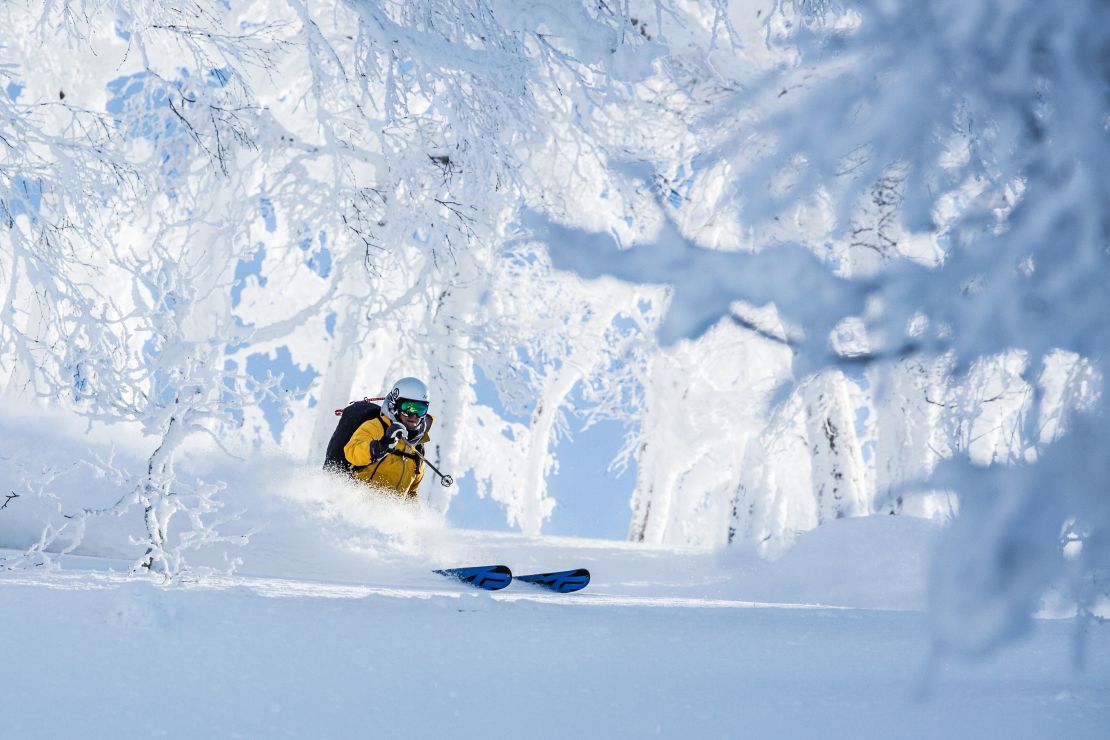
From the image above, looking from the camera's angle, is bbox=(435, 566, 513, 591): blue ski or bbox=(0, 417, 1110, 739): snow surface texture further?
bbox=(435, 566, 513, 591): blue ski

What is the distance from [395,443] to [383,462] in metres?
0.25

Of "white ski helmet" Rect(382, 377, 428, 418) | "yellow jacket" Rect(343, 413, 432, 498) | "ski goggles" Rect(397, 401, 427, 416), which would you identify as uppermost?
"white ski helmet" Rect(382, 377, 428, 418)

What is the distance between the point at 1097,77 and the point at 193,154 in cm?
1001

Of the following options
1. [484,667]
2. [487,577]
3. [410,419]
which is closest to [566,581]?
[487,577]

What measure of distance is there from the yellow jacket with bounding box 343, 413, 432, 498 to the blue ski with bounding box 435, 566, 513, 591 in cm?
240

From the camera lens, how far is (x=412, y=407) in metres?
7.76

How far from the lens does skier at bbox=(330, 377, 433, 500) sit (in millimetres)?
7773

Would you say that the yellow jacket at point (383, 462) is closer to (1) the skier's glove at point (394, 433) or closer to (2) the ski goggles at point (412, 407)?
(1) the skier's glove at point (394, 433)

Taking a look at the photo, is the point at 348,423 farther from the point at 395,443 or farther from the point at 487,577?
the point at 487,577

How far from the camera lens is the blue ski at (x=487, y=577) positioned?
5.46 metres

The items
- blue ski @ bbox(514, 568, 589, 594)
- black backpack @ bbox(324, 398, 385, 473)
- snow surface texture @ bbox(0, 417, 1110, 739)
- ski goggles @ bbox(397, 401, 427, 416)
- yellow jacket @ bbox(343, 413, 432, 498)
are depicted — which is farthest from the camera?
black backpack @ bbox(324, 398, 385, 473)

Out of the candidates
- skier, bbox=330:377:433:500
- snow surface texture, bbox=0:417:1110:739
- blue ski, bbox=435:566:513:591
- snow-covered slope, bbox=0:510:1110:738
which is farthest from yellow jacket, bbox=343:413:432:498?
snow-covered slope, bbox=0:510:1110:738

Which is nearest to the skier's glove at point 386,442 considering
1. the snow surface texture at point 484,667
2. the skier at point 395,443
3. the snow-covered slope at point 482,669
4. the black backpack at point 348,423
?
the skier at point 395,443

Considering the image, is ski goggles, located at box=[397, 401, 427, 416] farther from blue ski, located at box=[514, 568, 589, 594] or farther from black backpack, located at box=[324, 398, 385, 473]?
blue ski, located at box=[514, 568, 589, 594]
